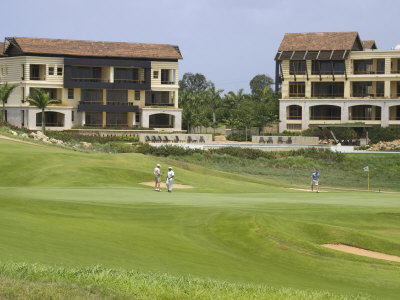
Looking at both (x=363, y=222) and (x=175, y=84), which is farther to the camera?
(x=175, y=84)

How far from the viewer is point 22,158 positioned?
46.5 meters

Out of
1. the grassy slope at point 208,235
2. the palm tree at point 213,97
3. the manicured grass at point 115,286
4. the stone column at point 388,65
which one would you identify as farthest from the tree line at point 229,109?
the manicured grass at point 115,286

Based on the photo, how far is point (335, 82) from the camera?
101m

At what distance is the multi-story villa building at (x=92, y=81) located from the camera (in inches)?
3745

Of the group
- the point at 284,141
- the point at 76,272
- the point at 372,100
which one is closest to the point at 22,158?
the point at 76,272

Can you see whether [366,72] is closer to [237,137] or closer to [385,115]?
[385,115]

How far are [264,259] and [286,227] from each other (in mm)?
Result: 3428

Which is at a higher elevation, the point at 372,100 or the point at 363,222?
the point at 372,100

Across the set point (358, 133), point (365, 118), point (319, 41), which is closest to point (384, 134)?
point (358, 133)

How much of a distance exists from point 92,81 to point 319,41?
33.6m

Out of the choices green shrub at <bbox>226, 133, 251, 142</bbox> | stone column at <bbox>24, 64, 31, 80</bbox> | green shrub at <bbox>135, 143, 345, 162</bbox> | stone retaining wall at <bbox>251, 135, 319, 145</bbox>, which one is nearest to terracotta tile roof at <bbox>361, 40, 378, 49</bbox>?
stone retaining wall at <bbox>251, 135, 319, 145</bbox>

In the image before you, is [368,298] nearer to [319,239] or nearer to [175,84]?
[319,239]

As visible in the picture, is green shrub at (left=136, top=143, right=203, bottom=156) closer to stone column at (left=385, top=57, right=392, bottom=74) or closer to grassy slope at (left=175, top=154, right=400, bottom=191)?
grassy slope at (left=175, top=154, right=400, bottom=191)

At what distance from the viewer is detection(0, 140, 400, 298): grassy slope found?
17.5m
